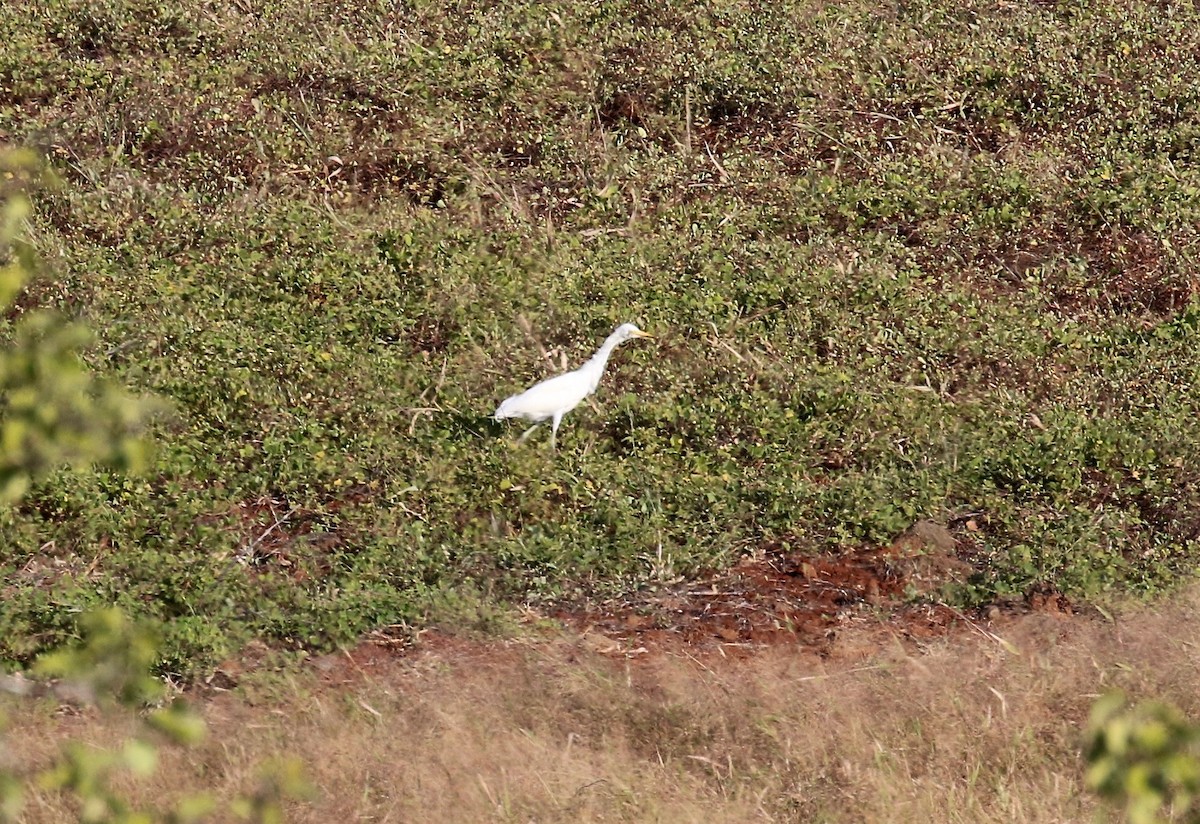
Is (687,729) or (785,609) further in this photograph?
(785,609)

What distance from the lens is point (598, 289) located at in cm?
1150

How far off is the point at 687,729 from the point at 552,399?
300 centimetres

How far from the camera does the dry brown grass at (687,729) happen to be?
6625 millimetres

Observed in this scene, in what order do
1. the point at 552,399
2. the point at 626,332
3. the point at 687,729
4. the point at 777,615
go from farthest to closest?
the point at 626,332 → the point at 552,399 → the point at 777,615 → the point at 687,729

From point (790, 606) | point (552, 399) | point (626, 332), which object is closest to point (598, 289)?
point (626, 332)

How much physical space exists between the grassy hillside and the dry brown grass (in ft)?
2.36

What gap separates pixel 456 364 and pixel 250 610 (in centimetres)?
281

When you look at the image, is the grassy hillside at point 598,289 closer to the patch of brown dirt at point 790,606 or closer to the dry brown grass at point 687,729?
the patch of brown dirt at point 790,606

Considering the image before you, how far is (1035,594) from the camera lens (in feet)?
28.2

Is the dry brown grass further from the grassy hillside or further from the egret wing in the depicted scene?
the egret wing

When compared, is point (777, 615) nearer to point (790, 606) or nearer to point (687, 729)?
point (790, 606)

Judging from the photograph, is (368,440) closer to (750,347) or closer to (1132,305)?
(750,347)

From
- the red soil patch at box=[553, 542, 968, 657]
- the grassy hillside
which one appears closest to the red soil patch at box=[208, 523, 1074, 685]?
the red soil patch at box=[553, 542, 968, 657]

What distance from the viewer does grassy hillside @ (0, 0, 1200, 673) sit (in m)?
9.06
